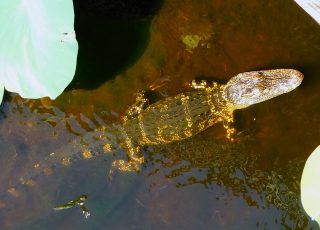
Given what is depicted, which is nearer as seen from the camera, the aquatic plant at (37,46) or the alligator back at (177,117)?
the aquatic plant at (37,46)

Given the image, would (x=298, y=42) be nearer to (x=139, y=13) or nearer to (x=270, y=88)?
(x=270, y=88)

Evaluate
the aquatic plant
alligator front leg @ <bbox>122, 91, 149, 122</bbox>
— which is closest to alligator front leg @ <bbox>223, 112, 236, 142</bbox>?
alligator front leg @ <bbox>122, 91, 149, 122</bbox>

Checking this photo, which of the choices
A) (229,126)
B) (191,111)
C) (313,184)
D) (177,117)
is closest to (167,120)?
(177,117)

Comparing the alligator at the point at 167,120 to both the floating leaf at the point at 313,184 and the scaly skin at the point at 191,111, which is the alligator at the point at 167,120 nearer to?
the scaly skin at the point at 191,111

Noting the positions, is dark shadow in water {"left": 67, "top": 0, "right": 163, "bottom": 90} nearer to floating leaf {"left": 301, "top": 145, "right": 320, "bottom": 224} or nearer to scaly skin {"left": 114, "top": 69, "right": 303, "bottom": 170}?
scaly skin {"left": 114, "top": 69, "right": 303, "bottom": 170}

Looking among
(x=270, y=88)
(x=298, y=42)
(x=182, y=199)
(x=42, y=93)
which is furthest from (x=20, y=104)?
(x=298, y=42)

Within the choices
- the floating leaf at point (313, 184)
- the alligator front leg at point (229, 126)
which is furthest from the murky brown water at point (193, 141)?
the floating leaf at point (313, 184)

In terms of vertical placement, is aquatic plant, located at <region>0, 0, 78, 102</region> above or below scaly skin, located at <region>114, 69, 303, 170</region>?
above
